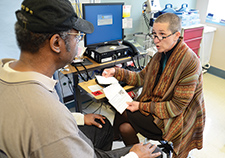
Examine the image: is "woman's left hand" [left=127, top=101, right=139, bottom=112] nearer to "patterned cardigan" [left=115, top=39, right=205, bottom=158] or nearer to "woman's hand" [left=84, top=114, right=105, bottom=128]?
"patterned cardigan" [left=115, top=39, right=205, bottom=158]

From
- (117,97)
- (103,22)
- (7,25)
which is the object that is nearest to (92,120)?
(117,97)

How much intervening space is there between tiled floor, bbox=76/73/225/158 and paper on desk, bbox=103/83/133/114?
2.44 feet

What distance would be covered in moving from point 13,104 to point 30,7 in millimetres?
334

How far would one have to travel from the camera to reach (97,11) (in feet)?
5.87

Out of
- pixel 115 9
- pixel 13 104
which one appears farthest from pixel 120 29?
pixel 13 104

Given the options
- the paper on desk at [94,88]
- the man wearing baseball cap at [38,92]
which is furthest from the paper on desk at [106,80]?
the man wearing baseball cap at [38,92]

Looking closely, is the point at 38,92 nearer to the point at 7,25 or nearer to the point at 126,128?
the point at 126,128

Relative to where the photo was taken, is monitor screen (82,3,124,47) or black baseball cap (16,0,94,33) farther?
monitor screen (82,3,124,47)

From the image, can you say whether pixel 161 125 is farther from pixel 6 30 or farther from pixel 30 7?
pixel 6 30

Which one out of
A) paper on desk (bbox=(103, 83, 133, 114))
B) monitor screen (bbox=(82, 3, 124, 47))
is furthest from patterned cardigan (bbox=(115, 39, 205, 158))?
monitor screen (bbox=(82, 3, 124, 47))

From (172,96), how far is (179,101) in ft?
0.29

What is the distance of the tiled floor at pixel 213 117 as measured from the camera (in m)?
1.83

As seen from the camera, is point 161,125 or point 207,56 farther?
point 207,56

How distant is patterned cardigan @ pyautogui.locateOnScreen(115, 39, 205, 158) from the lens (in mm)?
1270
